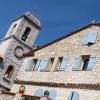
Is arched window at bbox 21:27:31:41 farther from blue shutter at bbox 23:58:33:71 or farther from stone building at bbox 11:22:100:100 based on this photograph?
blue shutter at bbox 23:58:33:71

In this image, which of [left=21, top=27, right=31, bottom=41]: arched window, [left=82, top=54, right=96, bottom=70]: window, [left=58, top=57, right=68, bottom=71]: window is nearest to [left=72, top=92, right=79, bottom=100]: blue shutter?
[left=82, top=54, right=96, bottom=70]: window

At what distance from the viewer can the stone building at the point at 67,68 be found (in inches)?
746

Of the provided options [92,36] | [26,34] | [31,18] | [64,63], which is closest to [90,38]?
[92,36]

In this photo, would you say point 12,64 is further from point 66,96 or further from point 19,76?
point 66,96

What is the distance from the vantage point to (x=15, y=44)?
35.2m

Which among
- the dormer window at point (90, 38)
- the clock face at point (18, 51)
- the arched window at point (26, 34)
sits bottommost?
the dormer window at point (90, 38)

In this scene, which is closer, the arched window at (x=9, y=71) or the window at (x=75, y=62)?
the window at (x=75, y=62)

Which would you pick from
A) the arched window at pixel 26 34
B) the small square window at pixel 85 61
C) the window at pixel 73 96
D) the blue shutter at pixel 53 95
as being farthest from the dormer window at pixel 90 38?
the arched window at pixel 26 34

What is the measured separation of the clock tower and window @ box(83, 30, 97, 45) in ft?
46.6

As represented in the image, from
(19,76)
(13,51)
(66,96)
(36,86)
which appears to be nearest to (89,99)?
(66,96)

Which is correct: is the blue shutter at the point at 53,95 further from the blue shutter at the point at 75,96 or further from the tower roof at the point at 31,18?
the tower roof at the point at 31,18

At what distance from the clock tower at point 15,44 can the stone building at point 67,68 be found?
26.2 feet

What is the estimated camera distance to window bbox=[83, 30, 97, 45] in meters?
21.0

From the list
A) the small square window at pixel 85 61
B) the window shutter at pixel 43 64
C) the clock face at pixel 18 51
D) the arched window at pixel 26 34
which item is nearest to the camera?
the small square window at pixel 85 61
